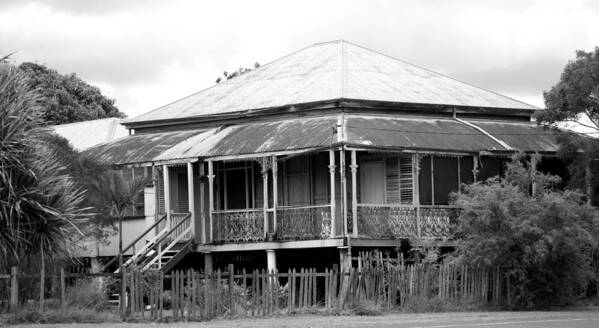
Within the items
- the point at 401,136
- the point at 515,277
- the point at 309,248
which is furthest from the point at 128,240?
the point at 515,277

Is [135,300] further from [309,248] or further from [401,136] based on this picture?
[401,136]

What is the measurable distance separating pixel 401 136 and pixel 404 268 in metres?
5.10

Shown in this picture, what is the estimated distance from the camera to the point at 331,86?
35719 millimetres

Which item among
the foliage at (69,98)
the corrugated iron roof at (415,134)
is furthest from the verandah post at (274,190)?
the foliage at (69,98)

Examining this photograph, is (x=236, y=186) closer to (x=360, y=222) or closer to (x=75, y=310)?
(x=360, y=222)

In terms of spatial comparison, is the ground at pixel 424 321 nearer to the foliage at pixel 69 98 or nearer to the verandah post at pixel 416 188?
the verandah post at pixel 416 188

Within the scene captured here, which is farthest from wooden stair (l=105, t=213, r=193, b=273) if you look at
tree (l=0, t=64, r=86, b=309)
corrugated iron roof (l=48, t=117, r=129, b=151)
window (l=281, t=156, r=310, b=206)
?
corrugated iron roof (l=48, t=117, r=129, b=151)

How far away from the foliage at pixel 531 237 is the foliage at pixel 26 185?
9.95 meters

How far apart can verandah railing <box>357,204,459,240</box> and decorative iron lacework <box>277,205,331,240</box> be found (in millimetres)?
986

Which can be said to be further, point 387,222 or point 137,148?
point 137,148

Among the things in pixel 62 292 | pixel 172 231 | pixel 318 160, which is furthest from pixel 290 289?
pixel 318 160

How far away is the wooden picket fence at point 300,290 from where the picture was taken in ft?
85.6

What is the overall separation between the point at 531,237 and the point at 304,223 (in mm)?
6684

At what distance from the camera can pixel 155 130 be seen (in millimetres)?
39844
